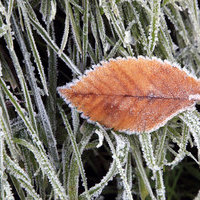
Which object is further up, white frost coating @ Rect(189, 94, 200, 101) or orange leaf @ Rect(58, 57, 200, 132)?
orange leaf @ Rect(58, 57, 200, 132)

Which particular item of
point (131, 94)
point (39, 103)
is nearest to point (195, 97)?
point (131, 94)

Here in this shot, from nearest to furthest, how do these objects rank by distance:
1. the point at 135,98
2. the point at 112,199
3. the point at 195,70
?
1. the point at 135,98
2. the point at 195,70
3. the point at 112,199

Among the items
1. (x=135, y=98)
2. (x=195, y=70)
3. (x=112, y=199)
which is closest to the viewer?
(x=135, y=98)

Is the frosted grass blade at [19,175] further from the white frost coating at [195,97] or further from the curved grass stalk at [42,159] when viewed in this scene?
the white frost coating at [195,97]

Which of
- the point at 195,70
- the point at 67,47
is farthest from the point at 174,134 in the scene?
the point at 67,47

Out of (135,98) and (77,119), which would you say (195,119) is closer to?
(135,98)

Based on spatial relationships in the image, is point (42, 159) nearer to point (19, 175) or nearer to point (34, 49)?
point (19, 175)

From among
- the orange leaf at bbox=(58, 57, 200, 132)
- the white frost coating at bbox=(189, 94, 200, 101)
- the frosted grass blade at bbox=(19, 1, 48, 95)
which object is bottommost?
the white frost coating at bbox=(189, 94, 200, 101)

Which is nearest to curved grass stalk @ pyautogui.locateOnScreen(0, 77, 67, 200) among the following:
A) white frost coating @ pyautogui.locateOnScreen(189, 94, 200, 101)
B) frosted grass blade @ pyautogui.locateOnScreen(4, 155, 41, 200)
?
frosted grass blade @ pyautogui.locateOnScreen(4, 155, 41, 200)

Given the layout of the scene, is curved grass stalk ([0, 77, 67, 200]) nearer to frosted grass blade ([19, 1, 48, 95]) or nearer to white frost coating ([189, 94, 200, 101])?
frosted grass blade ([19, 1, 48, 95])
